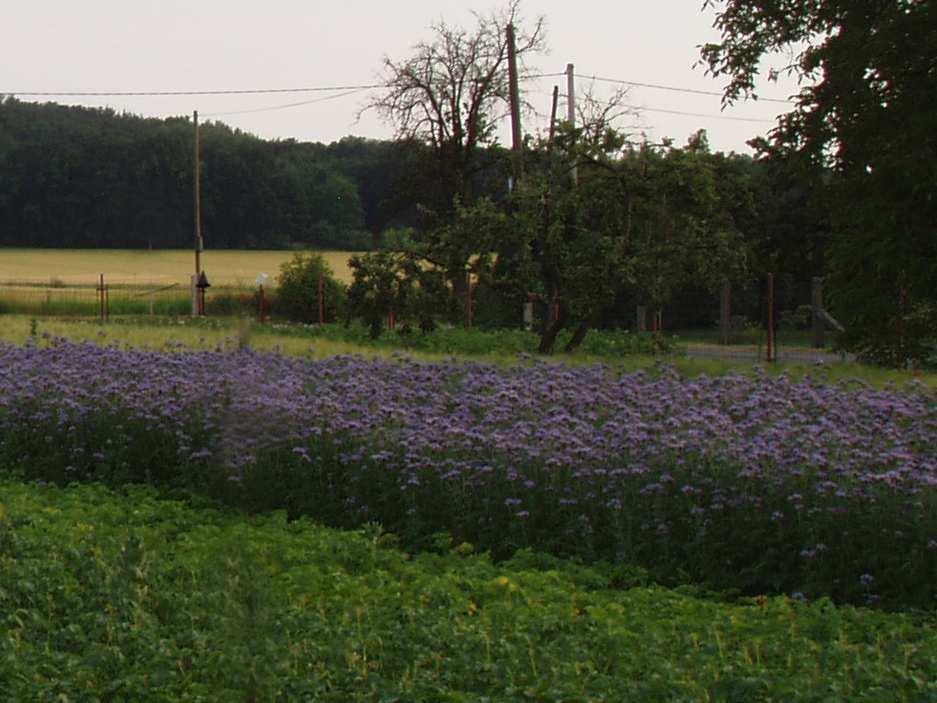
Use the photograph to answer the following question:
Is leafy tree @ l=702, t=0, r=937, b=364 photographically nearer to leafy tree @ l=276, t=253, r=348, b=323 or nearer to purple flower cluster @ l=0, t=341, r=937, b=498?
purple flower cluster @ l=0, t=341, r=937, b=498

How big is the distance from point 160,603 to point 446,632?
57.7 inches

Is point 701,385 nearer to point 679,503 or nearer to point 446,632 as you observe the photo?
point 679,503

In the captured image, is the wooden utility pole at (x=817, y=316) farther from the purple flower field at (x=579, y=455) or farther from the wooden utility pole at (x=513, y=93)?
the purple flower field at (x=579, y=455)

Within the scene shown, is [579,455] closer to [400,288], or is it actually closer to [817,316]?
[400,288]

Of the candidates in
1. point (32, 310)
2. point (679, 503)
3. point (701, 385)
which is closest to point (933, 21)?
point (701, 385)

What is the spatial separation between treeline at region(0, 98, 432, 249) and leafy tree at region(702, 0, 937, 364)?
1174cm

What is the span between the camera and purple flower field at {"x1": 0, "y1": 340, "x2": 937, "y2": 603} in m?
7.54

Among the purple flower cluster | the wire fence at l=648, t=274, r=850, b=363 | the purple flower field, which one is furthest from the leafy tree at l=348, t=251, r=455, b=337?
the purple flower field

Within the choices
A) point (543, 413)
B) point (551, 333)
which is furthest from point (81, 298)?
point (543, 413)

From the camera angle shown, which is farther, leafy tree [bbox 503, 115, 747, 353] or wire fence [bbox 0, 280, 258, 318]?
wire fence [bbox 0, 280, 258, 318]

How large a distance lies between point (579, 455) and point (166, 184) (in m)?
5.33

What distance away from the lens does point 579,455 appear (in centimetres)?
864

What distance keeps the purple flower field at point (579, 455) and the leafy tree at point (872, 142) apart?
4872 mm

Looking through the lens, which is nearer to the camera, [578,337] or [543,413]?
[543,413]
